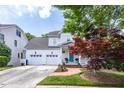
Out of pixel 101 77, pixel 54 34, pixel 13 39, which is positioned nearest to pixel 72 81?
pixel 101 77

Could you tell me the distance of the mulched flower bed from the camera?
966 cm

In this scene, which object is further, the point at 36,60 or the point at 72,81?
the point at 36,60

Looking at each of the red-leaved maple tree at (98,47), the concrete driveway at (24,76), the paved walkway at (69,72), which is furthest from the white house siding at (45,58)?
the red-leaved maple tree at (98,47)

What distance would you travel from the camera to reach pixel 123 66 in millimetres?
10477

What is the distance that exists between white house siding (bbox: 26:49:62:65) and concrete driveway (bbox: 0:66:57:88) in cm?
21

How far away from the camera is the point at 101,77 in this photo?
9938 millimetres

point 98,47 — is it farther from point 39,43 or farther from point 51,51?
point 39,43

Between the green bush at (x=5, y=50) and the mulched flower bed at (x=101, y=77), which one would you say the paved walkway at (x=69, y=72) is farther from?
the green bush at (x=5, y=50)

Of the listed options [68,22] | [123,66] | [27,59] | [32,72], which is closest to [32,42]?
[27,59]

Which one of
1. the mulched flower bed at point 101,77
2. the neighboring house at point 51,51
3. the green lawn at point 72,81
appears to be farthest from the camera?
the neighboring house at point 51,51

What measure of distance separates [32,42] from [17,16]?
1869mm

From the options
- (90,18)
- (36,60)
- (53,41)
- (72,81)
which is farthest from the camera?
(53,41)

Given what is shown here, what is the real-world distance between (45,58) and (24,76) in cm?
128

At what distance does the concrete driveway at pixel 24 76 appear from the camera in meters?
9.33
